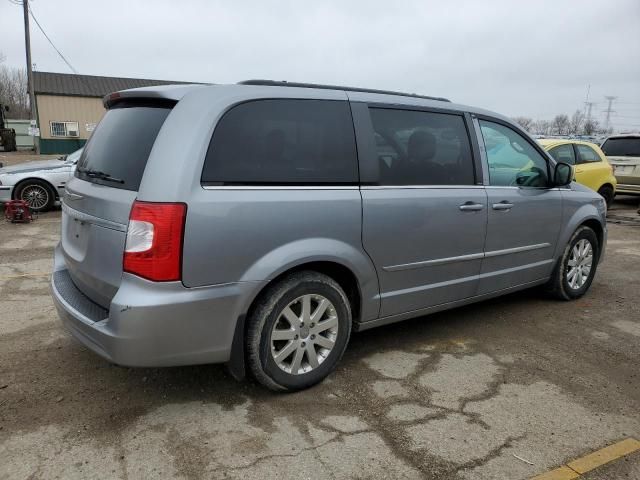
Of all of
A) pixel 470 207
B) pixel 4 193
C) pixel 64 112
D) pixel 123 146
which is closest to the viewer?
pixel 123 146

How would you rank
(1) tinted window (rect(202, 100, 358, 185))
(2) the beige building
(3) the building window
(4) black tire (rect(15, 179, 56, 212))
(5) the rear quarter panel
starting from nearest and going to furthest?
(5) the rear quarter panel, (1) tinted window (rect(202, 100, 358, 185)), (4) black tire (rect(15, 179, 56, 212)), (2) the beige building, (3) the building window

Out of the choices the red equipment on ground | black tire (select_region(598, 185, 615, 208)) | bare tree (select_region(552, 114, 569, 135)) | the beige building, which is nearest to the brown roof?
the beige building

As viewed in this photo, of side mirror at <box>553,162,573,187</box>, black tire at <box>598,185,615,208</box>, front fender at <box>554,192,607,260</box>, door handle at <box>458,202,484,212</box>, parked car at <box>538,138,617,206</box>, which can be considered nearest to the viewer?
door handle at <box>458,202,484,212</box>

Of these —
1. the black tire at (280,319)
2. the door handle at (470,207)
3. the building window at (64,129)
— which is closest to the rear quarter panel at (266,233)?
the black tire at (280,319)

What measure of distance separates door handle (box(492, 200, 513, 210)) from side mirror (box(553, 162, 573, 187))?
2.41 feet

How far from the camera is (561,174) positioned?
4.52 meters

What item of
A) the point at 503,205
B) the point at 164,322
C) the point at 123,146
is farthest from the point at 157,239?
the point at 503,205

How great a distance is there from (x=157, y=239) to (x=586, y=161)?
1028cm

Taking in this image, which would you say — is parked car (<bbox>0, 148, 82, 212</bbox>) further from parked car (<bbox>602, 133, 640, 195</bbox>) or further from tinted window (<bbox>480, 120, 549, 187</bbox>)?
parked car (<bbox>602, 133, 640, 195</bbox>)

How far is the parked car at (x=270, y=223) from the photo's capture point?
257 cm

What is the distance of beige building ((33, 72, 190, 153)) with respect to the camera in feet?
105

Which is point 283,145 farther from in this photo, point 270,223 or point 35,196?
point 35,196

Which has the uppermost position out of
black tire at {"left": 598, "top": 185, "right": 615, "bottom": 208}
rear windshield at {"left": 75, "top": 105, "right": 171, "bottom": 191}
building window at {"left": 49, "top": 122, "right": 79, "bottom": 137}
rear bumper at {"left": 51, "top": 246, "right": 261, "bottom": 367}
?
building window at {"left": 49, "top": 122, "right": 79, "bottom": 137}

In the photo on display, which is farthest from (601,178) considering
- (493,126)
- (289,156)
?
(289,156)
